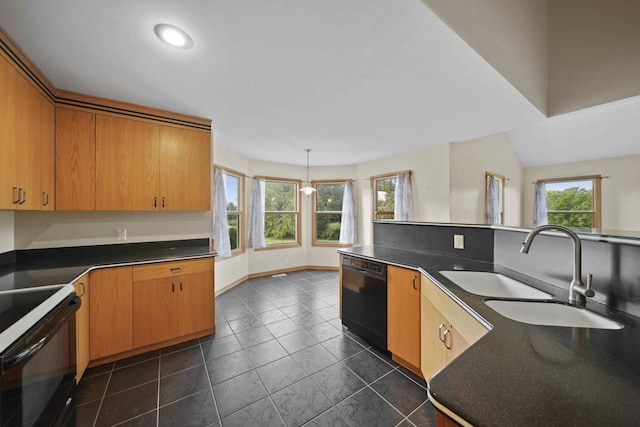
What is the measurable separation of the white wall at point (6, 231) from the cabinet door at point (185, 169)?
1.09 metres

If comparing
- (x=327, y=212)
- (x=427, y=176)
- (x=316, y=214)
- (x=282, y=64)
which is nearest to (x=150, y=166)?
(x=282, y=64)

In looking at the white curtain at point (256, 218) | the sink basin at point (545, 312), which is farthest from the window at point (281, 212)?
the sink basin at point (545, 312)

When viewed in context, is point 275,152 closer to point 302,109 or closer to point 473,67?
point 302,109

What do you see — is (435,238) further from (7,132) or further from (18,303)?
(7,132)

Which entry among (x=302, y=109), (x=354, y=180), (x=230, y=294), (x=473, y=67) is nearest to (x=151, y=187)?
(x=302, y=109)

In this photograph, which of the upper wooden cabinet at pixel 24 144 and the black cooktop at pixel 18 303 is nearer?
the black cooktop at pixel 18 303

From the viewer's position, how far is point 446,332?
140 centimetres

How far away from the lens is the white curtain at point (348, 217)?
16.4 feet

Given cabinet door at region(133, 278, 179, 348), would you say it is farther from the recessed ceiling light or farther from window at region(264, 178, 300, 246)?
window at region(264, 178, 300, 246)

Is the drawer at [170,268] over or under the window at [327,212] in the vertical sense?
under

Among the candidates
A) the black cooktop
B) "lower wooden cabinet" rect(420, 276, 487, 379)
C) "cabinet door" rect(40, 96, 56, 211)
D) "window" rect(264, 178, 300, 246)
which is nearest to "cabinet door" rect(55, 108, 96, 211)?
"cabinet door" rect(40, 96, 56, 211)

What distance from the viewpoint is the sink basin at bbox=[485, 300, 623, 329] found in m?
1.07

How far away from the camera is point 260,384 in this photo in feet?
A: 5.85

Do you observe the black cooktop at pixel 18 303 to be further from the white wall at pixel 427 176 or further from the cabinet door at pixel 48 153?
the white wall at pixel 427 176
